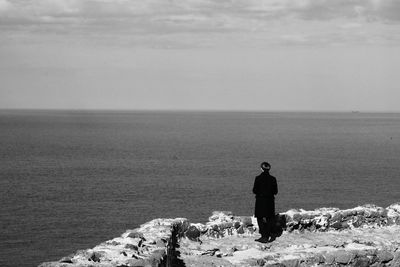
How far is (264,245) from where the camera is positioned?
1617 cm

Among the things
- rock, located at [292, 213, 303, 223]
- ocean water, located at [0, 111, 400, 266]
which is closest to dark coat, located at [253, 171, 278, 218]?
rock, located at [292, 213, 303, 223]

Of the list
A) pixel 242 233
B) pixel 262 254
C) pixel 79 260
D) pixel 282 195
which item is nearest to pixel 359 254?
pixel 262 254

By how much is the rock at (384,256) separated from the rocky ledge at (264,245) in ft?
0.08

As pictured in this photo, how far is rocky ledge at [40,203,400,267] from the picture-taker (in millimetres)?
11852

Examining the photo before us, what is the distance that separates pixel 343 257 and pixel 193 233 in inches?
170

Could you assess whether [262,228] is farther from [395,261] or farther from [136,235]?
[136,235]

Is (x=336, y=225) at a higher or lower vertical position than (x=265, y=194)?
lower

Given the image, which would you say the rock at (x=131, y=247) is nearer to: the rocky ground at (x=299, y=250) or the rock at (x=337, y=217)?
the rocky ground at (x=299, y=250)

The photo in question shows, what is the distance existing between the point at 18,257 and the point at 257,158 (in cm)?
8036

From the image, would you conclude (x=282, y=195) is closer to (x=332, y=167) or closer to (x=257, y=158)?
(x=332, y=167)

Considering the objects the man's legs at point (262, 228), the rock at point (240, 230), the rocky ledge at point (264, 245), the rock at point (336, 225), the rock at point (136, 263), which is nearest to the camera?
the rock at point (136, 263)

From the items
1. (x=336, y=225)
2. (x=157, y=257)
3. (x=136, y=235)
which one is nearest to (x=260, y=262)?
(x=136, y=235)

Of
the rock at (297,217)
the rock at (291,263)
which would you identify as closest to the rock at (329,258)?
the rock at (291,263)

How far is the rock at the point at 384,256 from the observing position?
49.3ft
